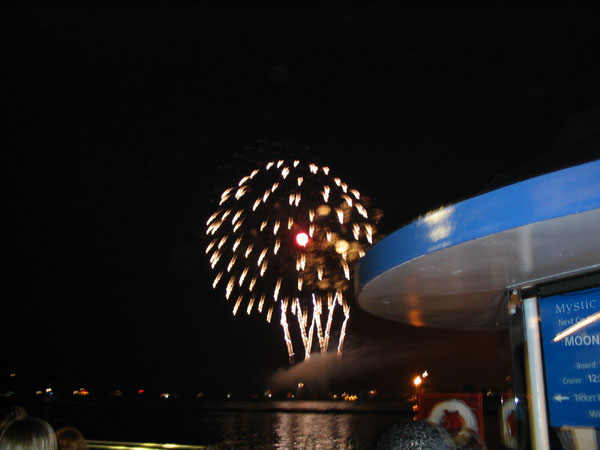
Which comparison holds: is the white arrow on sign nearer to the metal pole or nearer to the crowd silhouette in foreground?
the metal pole

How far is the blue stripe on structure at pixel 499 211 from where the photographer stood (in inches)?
190

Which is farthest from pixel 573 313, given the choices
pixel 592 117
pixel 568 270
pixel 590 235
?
pixel 592 117

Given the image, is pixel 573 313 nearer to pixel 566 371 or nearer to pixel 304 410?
pixel 566 371

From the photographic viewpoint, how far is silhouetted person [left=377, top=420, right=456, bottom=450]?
9.23 feet

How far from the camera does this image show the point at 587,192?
4.79 m

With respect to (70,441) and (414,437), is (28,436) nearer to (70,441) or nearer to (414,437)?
(70,441)

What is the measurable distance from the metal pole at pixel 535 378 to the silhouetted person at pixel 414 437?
6000mm

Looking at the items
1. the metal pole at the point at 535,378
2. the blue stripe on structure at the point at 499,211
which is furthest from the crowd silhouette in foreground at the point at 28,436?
the metal pole at the point at 535,378

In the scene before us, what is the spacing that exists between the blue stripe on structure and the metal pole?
113 inches

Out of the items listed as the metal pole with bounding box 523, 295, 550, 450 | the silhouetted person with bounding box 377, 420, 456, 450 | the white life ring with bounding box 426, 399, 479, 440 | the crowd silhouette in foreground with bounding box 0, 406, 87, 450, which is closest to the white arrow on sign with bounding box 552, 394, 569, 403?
the metal pole with bounding box 523, 295, 550, 450

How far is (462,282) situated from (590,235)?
8.25ft

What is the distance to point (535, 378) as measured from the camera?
829 cm

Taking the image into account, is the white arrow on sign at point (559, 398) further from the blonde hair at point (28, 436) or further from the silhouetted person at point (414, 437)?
the blonde hair at point (28, 436)

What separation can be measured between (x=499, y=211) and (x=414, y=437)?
125 inches
